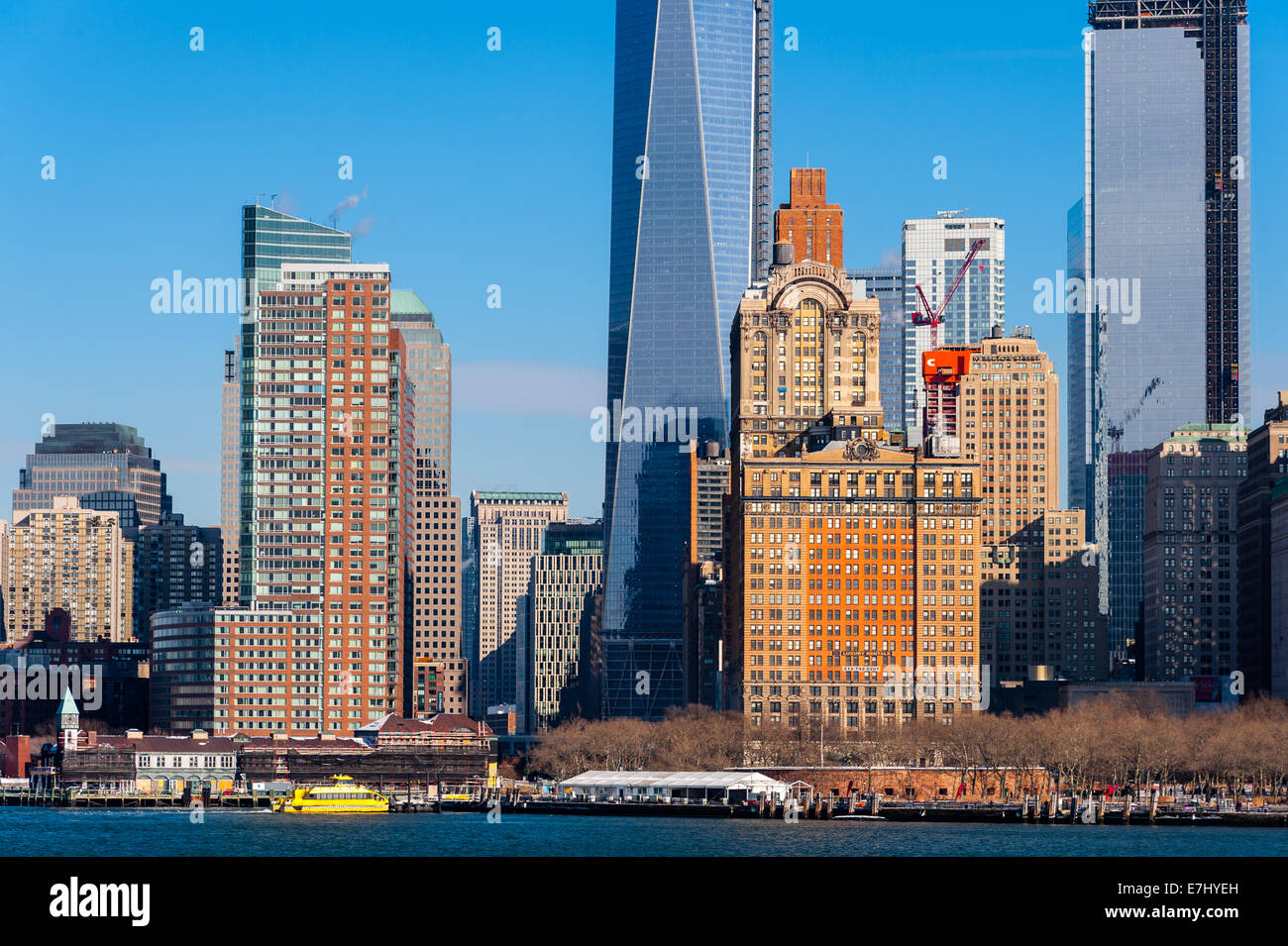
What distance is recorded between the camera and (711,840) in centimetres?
13925

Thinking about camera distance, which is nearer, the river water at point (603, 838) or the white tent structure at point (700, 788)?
the river water at point (603, 838)

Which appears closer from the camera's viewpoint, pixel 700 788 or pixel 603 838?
pixel 603 838

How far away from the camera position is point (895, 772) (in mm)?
199375

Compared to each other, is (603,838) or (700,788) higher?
(603,838)

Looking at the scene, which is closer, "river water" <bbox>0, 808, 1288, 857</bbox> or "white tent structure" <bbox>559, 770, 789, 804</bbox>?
"river water" <bbox>0, 808, 1288, 857</bbox>
